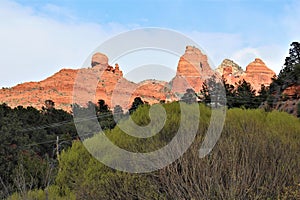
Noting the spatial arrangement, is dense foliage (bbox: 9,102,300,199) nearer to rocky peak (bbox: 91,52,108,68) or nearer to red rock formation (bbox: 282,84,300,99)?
rocky peak (bbox: 91,52,108,68)

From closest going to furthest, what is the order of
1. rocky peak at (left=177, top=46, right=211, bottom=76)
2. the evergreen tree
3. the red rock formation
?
rocky peak at (left=177, top=46, right=211, bottom=76) → the evergreen tree → the red rock formation

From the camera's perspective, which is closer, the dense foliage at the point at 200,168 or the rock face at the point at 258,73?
the dense foliage at the point at 200,168

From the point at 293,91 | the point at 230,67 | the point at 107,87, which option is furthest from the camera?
the point at 230,67

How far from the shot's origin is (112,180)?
417 inches

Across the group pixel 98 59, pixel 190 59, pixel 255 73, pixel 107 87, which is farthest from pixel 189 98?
pixel 255 73

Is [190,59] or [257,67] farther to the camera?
[257,67]

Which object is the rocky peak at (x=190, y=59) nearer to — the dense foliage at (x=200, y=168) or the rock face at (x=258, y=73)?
the dense foliage at (x=200, y=168)

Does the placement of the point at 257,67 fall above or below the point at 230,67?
above

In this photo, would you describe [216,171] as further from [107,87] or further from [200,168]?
[107,87]

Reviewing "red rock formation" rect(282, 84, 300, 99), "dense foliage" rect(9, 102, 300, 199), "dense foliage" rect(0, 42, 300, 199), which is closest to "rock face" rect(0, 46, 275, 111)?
"dense foliage" rect(0, 42, 300, 199)

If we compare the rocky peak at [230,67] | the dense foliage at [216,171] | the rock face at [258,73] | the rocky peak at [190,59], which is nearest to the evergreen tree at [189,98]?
the rocky peak at [190,59]

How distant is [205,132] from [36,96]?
190 ft

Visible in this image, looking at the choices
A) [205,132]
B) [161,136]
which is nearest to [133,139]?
[161,136]

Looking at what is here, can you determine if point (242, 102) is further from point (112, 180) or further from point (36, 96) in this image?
point (36, 96)
